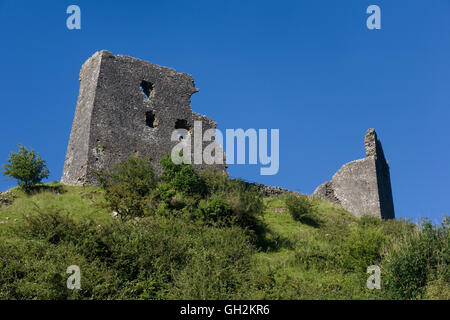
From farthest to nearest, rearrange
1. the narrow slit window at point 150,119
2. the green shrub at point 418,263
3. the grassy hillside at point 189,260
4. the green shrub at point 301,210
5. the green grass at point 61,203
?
the narrow slit window at point 150,119 < the green shrub at point 301,210 < the green grass at point 61,203 < the green shrub at point 418,263 < the grassy hillside at point 189,260

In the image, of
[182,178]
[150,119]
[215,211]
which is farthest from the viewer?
[150,119]

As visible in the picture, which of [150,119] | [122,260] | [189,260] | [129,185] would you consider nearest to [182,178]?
[129,185]

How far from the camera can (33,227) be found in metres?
17.7

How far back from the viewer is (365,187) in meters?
30.2

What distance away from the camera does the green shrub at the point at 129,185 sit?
69.3 ft

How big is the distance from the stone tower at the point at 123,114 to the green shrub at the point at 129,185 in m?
0.90

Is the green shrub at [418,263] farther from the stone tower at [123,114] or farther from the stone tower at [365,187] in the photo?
the stone tower at [123,114]

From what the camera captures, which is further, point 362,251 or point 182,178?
point 182,178

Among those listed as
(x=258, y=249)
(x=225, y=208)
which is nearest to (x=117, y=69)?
(x=225, y=208)

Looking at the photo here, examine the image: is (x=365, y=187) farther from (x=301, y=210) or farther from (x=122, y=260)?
(x=122, y=260)

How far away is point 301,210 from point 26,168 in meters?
12.3

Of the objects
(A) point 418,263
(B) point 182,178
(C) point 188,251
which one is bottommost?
(A) point 418,263

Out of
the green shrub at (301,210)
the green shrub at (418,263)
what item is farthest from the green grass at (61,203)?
the green shrub at (418,263)
